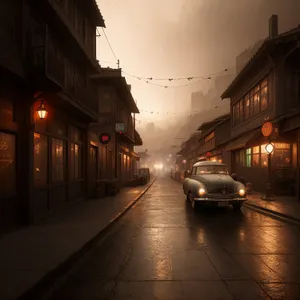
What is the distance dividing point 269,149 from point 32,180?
11.7 m

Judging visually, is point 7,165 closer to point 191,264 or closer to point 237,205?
point 191,264

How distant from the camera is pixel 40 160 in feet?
32.8

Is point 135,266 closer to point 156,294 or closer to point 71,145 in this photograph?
point 156,294

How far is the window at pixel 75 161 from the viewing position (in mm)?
13781

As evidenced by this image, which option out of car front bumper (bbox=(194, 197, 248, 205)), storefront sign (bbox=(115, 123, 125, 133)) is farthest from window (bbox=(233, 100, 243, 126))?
car front bumper (bbox=(194, 197, 248, 205))

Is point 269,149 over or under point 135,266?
over

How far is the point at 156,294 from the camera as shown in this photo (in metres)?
4.18

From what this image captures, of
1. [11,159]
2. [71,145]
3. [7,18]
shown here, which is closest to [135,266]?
[11,159]

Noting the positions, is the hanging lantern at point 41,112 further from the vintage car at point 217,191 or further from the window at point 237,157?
the window at point 237,157

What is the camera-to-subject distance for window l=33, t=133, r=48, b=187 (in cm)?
955

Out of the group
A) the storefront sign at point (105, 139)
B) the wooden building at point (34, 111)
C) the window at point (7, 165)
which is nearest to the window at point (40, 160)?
the wooden building at point (34, 111)

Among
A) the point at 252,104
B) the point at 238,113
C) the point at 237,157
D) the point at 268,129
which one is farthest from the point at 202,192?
the point at 238,113

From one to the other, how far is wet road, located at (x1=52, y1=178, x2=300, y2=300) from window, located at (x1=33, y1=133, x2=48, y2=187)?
117 inches

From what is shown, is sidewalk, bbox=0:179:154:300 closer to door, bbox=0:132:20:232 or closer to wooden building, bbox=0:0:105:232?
door, bbox=0:132:20:232
